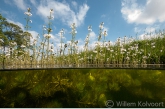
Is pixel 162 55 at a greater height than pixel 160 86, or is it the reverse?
pixel 162 55

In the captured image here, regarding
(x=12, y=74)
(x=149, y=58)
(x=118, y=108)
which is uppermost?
(x=149, y=58)

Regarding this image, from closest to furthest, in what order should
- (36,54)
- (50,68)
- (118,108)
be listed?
1. (118,108)
2. (50,68)
3. (36,54)

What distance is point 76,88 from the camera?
552 centimetres

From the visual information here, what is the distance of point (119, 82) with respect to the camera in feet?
18.8

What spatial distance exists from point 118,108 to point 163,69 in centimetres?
191

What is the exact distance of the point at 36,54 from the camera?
765cm

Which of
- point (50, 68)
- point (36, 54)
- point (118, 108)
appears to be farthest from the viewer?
point (36, 54)

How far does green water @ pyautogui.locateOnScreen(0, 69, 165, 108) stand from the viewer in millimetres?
5527

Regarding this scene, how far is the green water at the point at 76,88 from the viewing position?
553cm

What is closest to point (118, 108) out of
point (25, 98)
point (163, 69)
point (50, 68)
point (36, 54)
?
point (163, 69)

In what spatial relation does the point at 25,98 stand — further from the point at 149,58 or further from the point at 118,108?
the point at 149,58

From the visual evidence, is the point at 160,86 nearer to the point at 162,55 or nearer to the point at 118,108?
the point at 118,108

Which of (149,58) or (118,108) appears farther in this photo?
(149,58)

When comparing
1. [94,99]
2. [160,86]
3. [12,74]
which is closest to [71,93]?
[94,99]
